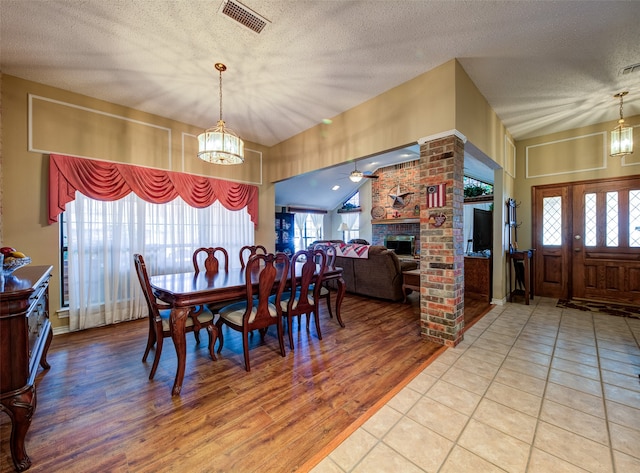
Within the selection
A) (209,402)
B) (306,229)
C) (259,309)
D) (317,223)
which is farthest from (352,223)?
(209,402)

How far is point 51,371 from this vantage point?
2.20m

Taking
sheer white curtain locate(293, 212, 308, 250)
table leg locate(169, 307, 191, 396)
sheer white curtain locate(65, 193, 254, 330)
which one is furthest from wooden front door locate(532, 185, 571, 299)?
sheer white curtain locate(293, 212, 308, 250)

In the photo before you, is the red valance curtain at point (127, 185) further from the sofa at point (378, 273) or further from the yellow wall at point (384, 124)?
the sofa at point (378, 273)

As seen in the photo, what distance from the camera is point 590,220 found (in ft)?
13.7

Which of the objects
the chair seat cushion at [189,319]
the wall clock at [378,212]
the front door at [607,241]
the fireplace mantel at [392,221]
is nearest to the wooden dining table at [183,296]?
the chair seat cushion at [189,319]

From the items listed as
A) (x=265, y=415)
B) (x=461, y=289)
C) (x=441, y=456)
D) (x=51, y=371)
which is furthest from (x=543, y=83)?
(x=51, y=371)

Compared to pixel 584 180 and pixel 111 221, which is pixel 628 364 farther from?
pixel 111 221

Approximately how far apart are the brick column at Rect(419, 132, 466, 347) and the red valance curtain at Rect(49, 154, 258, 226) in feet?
10.4

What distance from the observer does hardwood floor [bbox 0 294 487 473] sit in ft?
4.52

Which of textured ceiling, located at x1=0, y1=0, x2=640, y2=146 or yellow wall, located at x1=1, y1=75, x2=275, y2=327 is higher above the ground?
textured ceiling, located at x1=0, y1=0, x2=640, y2=146

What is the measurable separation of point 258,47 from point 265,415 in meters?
3.02

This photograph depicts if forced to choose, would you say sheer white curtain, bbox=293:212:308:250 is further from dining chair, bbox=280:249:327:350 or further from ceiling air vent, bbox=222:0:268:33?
ceiling air vent, bbox=222:0:268:33

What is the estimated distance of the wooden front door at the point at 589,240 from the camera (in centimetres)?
386

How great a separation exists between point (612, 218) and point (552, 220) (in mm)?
697
